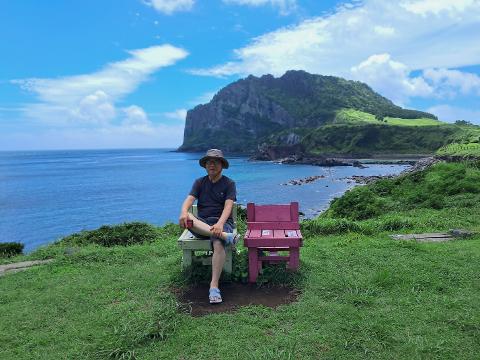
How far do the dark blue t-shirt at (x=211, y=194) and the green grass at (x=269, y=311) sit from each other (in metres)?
0.99

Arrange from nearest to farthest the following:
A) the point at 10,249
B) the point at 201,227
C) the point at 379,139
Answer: the point at 201,227 < the point at 10,249 < the point at 379,139

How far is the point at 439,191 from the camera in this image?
53.7 feet

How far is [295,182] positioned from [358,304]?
216 ft

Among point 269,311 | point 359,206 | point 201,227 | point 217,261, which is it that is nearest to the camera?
point 269,311

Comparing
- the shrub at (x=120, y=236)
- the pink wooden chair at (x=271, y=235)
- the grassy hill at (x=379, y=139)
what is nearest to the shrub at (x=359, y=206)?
the shrub at (x=120, y=236)

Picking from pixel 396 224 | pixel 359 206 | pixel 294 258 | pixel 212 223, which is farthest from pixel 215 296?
pixel 359 206

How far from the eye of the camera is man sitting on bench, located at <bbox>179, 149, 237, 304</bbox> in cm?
634

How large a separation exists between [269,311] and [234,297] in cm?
77

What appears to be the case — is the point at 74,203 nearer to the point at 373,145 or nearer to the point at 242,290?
the point at 242,290

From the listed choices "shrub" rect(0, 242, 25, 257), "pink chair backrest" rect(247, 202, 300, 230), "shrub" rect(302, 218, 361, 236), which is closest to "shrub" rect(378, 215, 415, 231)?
"shrub" rect(302, 218, 361, 236)

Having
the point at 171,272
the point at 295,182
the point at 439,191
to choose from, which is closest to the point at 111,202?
the point at 295,182

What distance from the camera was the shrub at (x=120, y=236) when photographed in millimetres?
11474

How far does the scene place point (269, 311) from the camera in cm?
555

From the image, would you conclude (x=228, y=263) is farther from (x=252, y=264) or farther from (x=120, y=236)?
(x=120, y=236)
